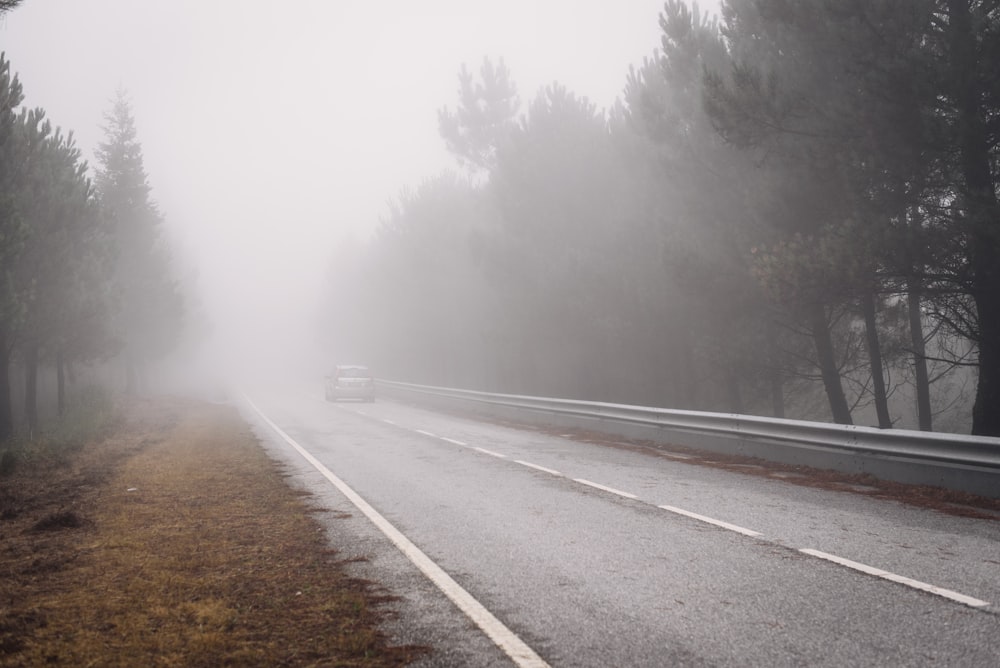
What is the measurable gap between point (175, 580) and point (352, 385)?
27684 millimetres

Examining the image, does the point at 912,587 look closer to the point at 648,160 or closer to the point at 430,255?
the point at 648,160

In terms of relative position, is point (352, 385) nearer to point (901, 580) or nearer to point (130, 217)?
point (130, 217)

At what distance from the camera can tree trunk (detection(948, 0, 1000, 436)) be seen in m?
10.6

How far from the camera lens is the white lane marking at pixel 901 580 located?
416 centimetres

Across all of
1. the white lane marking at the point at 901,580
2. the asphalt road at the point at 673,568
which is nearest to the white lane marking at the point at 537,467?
the asphalt road at the point at 673,568

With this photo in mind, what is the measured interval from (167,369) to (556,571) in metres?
80.1

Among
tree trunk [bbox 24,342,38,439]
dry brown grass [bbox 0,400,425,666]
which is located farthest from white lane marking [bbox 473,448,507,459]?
tree trunk [bbox 24,342,38,439]

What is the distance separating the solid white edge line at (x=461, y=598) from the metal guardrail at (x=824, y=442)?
6.24 m

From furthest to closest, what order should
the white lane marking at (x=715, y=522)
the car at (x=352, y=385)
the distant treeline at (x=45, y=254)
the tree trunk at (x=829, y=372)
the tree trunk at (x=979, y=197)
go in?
the car at (x=352, y=385), the distant treeline at (x=45, y=254), the tree trunk at (x=829, y=372), the tree trunk at (x=979, y=197), the white lane marking at (x=715, y=522)

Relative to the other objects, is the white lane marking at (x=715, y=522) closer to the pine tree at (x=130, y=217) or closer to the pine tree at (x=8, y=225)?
the pine tree at (x=8, y=225)

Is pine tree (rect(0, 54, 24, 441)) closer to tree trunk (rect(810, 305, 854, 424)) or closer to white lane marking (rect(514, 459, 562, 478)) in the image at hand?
white lane marking (rect(514, 459, 562, 478))

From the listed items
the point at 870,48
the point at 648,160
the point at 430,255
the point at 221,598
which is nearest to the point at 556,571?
the point at 221,598

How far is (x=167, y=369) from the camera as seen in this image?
248 feet

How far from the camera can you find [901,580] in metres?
4.61
